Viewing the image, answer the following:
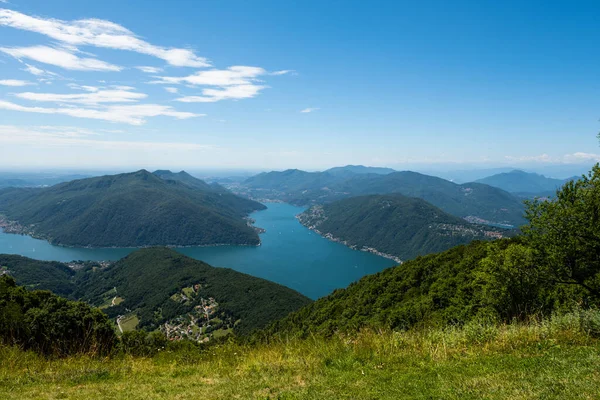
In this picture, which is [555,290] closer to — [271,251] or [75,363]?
[75,363]

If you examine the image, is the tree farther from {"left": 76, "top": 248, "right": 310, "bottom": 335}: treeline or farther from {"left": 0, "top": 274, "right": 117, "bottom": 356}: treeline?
{"left": 76, "top": 248, "right": 310, "bottom": 335}: treeline

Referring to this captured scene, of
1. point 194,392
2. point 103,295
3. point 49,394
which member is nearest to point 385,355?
point 194,392

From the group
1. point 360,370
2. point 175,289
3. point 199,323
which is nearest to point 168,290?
point 175,289

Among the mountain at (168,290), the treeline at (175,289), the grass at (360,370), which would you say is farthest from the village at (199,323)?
the grass at (360,370)

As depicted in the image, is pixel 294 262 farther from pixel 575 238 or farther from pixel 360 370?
pixel 360 370

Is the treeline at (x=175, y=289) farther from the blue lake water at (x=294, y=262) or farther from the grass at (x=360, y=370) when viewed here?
the grass at (x=360, y=370)

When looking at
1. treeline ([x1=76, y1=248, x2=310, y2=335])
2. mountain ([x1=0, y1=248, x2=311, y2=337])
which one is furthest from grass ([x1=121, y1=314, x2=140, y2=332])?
treeline ([x1=76, y1=248, x2=310, y2=335])

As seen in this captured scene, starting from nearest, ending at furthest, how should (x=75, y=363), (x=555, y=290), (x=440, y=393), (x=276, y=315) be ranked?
(x=440, y=393) < (x=75, y=363) < (x=555, y=290) < (x=276, y=315)

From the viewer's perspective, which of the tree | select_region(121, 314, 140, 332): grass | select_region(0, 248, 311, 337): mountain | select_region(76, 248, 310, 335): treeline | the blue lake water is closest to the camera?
the tree
